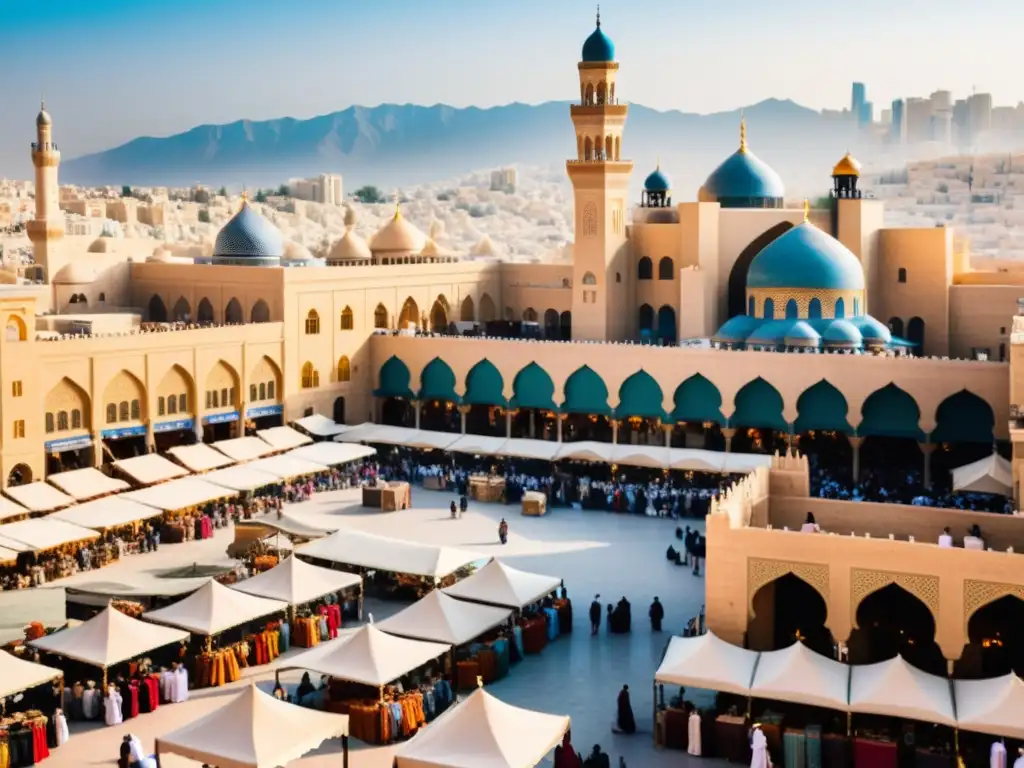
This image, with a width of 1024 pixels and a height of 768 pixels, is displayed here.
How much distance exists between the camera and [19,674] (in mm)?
18453

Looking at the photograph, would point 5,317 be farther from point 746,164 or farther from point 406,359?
point 746,164

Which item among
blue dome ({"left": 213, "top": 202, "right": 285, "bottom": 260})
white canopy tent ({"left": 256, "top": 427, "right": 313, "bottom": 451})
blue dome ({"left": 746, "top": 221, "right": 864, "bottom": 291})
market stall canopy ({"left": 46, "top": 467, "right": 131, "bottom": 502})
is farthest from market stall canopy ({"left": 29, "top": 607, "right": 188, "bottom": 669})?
blue dome ({"left": 213, "top": 202, "right": 285, "bottom": 260})

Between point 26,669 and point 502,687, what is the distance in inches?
265

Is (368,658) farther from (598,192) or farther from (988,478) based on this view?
(598,192)

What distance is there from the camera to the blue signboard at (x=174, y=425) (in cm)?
3438

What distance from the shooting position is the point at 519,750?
1567cm

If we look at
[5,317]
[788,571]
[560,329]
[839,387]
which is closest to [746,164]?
[560,329]

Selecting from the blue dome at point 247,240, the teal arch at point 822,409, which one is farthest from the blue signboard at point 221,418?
the teal arch at point 822,409

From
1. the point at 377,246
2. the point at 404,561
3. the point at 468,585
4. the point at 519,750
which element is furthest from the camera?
the point at 377,246

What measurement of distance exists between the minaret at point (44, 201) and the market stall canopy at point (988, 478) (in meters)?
27.9

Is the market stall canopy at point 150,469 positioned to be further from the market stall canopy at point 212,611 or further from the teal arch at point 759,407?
the teal arch at point 759,407

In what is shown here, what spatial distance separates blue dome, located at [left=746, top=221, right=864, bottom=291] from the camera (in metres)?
36.5

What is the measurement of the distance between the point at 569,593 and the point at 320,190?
5485 inches

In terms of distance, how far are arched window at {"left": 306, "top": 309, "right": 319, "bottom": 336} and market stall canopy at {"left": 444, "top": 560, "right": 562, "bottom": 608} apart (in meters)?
17.6
